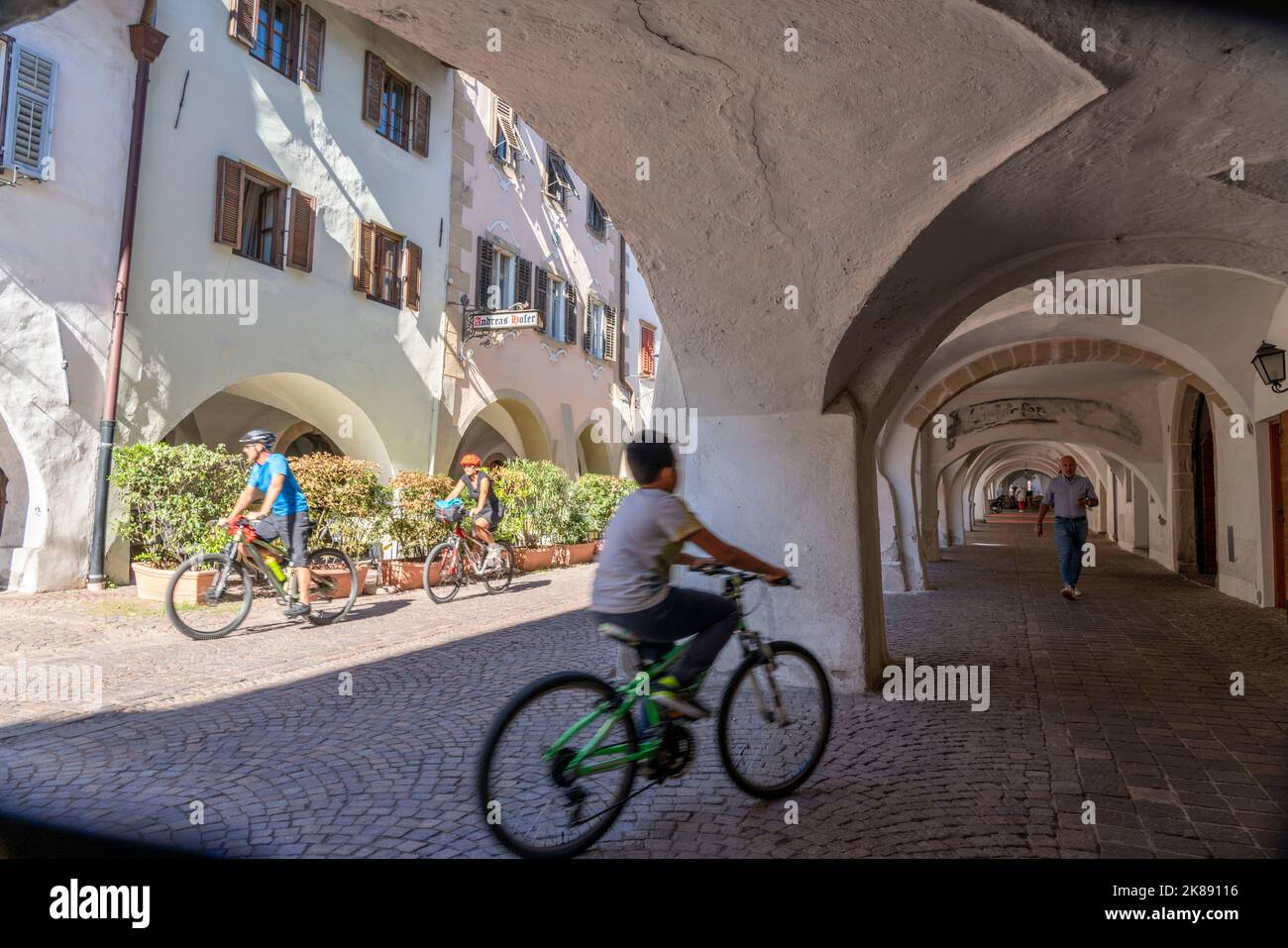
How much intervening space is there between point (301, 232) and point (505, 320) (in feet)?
13.2

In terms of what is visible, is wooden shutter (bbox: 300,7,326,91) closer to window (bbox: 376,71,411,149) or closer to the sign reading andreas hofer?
window (bbox: 376,71,411,149)

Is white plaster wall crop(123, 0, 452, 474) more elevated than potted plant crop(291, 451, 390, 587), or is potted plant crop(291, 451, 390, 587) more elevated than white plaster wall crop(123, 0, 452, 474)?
white plaster wall crop(123, 0, 452, 474)

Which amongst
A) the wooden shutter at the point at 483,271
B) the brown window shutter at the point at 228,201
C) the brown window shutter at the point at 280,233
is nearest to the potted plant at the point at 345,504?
the brown window shutter at the point at 228,201

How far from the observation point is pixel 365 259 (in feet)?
46.6

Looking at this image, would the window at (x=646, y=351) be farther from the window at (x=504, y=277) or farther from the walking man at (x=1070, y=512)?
the walking man at (x=1070, y=512)

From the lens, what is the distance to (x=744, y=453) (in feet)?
19.3

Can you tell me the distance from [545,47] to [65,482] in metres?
8.57

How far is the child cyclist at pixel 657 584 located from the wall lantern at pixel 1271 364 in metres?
8.44

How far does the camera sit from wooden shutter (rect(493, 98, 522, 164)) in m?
18.0

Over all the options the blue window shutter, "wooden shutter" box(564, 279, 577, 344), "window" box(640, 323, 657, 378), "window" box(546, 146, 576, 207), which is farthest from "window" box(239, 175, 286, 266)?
"window" box(640, 323, 657, 378)

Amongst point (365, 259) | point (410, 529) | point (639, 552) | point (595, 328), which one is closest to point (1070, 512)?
point (410, 529)

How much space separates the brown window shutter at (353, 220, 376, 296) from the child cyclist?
1207cm

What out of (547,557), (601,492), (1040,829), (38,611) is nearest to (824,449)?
(1040,829)

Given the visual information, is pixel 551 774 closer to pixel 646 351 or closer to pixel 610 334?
pixel 610 334
